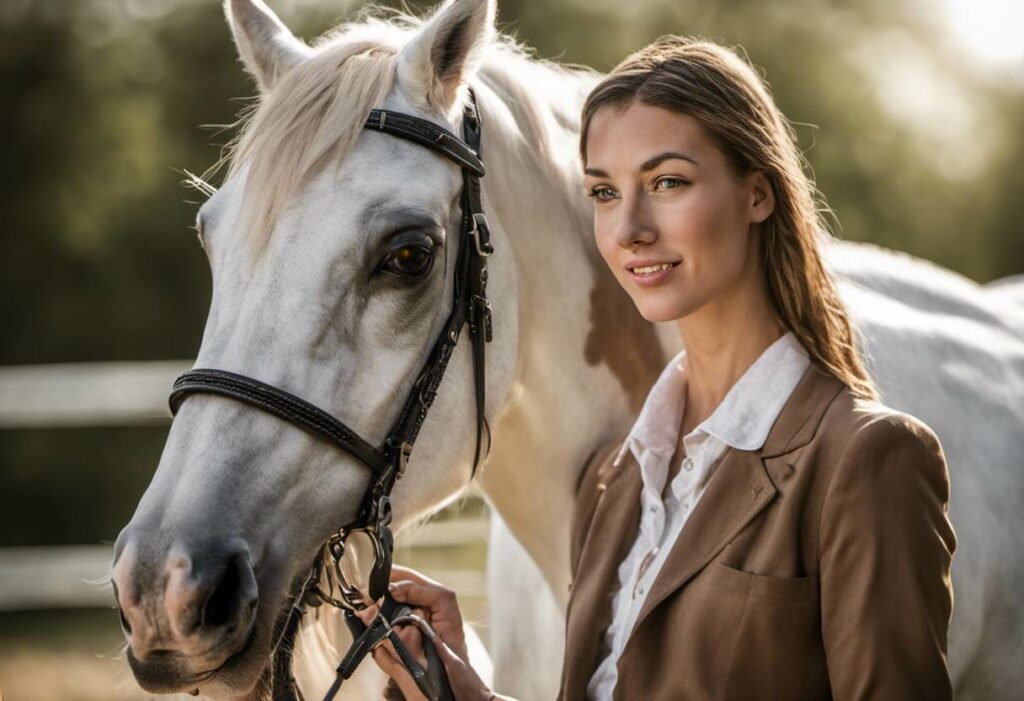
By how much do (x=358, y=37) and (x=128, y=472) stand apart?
1003cm

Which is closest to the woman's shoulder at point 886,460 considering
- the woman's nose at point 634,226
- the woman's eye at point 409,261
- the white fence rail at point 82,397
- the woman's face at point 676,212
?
the woman's face at point 676,212

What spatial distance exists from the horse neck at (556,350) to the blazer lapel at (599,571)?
0.36 m

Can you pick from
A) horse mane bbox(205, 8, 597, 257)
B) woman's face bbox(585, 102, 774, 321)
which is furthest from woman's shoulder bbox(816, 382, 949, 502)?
horse mane bbox(205, 8, 597, 257)

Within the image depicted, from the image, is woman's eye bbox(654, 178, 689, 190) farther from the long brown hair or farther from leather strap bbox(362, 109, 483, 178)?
leather strap bbox(362, 109, 483, 178)

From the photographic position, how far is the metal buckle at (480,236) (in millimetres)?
2148

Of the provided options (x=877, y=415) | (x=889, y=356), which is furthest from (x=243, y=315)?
(x=889, y=356)

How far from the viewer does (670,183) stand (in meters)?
1.83

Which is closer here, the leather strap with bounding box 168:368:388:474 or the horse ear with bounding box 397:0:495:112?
the leather strap with bounding box 168:368:388:474

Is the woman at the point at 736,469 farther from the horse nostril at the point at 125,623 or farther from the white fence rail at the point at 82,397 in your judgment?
the white fence rail at the point at 82,397

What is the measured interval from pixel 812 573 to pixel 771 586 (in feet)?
0.22

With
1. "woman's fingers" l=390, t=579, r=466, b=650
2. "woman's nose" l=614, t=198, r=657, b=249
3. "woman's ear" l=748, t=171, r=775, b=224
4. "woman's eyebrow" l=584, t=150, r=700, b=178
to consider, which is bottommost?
"woman's fingers" l=390, t=579, r=466, b=650

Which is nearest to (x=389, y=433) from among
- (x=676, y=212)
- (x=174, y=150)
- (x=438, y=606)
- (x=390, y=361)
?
(x=390, y=361)

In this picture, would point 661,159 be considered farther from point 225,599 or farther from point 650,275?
point 225,599

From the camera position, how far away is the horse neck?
244cm
